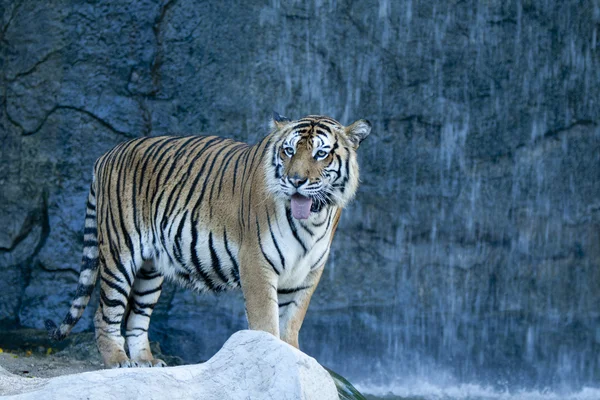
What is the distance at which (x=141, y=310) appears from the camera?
6078 mm

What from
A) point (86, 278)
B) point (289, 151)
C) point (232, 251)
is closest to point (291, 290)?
point (232, 251)

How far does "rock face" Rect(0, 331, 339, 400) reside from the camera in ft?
10.3

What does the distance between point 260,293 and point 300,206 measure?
1.70 feet

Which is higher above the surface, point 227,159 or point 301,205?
point 227,159

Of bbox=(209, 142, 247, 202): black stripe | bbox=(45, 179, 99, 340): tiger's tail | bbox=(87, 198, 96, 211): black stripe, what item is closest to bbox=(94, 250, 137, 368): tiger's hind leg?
bbox=(45, 179, 99, 340): tiger's tail

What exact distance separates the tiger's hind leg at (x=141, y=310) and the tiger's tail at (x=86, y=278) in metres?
0.29

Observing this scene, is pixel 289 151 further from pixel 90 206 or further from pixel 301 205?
pixel 90 206

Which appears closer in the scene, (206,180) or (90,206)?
(206,180)

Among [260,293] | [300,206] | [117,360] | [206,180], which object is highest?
[206,180]

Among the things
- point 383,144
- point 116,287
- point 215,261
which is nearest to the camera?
point 215,261

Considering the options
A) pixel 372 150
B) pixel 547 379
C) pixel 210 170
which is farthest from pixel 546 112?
pixel 210 170

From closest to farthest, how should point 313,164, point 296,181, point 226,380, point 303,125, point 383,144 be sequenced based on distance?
point 226,380
point 296,181
point 313,164
point 303,125
point 383,144

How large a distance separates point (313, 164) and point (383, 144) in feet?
8.79

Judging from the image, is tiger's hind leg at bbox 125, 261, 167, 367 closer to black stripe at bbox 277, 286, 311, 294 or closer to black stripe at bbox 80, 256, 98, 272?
black stripe at bbox 80, 256, 98, 272
